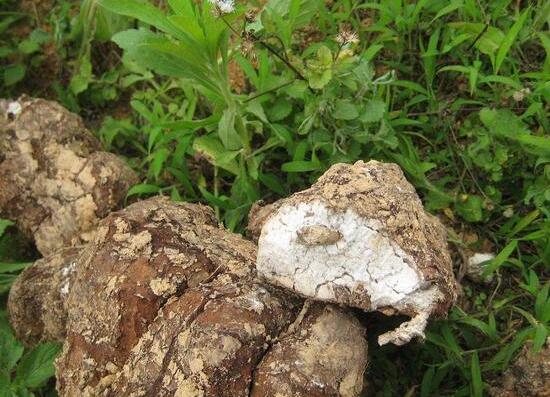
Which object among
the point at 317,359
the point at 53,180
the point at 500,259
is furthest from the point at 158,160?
the point at 500,259

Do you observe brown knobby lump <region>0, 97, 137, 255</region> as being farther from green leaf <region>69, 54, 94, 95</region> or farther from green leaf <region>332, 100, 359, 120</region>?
green leaf <region>332, 100, 359, 120</region>

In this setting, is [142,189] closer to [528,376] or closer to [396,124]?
[396,124]

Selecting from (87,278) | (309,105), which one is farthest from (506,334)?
(87,278)

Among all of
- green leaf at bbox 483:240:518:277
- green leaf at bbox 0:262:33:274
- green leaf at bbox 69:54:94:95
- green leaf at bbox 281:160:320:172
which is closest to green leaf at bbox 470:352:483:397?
green leaf at bbox 483:240:518:277

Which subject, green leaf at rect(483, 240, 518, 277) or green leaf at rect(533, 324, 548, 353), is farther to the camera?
green leaf at rect(483, 240, 518, 277)

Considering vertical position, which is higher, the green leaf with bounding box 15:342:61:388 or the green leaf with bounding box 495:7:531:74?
the green leaf with bounding box 15:342:61:388

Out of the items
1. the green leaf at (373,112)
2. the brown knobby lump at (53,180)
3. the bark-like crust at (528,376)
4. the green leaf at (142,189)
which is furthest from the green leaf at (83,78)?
the bark-like crust at (528,376)

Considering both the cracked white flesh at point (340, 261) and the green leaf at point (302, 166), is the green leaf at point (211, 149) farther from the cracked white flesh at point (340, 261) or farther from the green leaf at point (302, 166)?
the cracked white flesh at point (340, 261)
